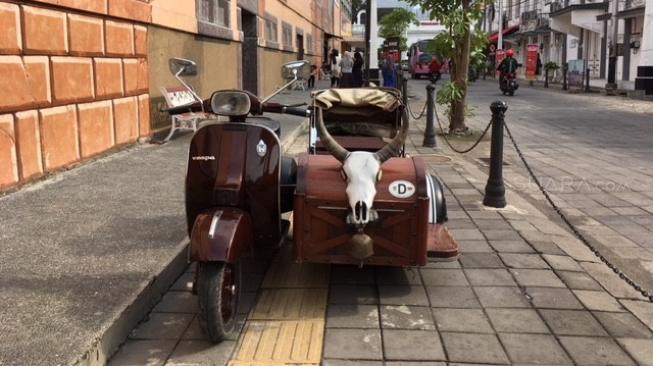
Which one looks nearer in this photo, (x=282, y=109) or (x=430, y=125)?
(x=282, y=109)

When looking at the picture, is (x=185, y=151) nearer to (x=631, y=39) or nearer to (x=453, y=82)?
(x=453, y=82)

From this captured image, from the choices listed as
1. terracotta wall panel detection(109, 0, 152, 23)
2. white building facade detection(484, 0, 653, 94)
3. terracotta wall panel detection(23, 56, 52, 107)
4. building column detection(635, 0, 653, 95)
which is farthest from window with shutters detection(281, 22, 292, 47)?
terracotta wall panel detection(23, 56, 52, 107)

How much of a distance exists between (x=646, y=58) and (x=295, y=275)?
25588mm

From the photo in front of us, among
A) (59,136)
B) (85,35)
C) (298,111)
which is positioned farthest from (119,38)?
(298,111)

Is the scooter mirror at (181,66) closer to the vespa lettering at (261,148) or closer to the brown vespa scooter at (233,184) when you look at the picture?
the brown vespa scooter at (233,184)

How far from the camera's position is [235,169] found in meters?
3.96

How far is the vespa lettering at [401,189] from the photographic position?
4.01 m

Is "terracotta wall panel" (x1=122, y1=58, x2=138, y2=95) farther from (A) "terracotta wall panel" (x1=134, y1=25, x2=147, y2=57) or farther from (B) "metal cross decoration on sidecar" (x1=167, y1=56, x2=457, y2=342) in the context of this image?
(B) "metal cross decoration on sidecar" (x1=167, y1=56, x2=457, y2=342)

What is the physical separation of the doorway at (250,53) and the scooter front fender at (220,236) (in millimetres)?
14375

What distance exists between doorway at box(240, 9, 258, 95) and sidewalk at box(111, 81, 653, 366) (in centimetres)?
1348

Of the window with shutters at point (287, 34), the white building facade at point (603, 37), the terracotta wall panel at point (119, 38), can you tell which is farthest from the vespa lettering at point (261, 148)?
the white building facade at point (603, 37)

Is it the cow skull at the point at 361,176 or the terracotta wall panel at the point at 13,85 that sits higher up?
the terracotta wall panel at the point at 13,85

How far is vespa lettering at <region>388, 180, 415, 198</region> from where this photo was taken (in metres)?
4.01

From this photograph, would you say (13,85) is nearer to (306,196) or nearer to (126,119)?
(126,119)
